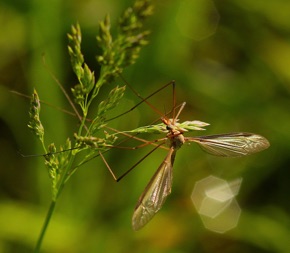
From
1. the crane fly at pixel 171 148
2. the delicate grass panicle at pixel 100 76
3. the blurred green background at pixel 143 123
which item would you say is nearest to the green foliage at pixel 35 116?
the delicate grass panicle at pixel 100 76

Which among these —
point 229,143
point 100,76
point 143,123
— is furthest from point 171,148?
point 143,123

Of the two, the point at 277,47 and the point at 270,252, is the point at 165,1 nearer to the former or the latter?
the point at 277,47

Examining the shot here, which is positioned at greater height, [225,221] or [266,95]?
[266,95]

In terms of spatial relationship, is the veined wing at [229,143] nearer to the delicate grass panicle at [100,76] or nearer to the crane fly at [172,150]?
the crane fly at [172,150]

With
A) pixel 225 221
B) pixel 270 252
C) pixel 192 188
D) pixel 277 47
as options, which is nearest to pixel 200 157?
pixel 192 188

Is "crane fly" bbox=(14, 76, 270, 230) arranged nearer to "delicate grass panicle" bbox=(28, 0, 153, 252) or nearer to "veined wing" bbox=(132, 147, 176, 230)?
"veined wing" bbox=(132, 147, 176, 230)

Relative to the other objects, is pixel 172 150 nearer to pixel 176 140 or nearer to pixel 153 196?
pixel 176 140
